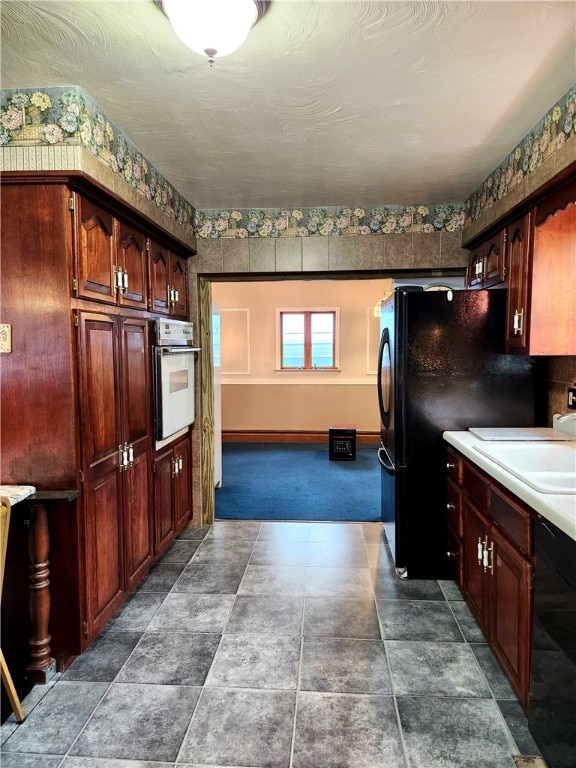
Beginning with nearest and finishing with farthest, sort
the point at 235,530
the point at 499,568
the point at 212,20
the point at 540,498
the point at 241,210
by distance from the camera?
the point at 212,20 → the point at 540,498 → the point at 499,568 → the point at 241,210 → the point at 235,530

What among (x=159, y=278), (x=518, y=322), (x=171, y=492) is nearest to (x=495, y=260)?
(x=518, y=322)

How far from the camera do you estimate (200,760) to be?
157 cm

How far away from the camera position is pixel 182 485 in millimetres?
3469

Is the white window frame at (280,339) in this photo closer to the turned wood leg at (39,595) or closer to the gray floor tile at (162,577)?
the gray floor tile at (162,577)

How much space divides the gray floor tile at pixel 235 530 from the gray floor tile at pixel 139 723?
1589mm

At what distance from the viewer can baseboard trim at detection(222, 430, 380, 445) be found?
6941mm

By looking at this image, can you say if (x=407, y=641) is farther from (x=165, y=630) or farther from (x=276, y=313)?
(x=276, y=313)

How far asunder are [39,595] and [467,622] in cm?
203

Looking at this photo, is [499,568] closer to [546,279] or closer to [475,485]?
[475,485]

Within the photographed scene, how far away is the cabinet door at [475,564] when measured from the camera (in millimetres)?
2096

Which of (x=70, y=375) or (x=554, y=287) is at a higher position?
(x=554, y=287)

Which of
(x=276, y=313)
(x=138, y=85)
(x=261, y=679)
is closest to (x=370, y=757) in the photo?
(x=261, y=679)

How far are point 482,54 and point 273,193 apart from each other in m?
1.70

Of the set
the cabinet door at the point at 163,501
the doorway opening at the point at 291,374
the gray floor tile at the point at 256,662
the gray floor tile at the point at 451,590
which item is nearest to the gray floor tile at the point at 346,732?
the gray floor tile at the point at 256,662
